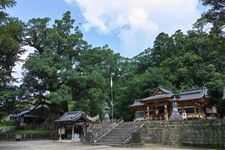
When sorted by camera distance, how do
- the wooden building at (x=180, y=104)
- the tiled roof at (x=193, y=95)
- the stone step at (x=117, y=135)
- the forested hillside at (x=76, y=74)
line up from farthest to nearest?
the forested hillside at (x=76, y=74)
the tiled roof at (x=193, y=95)
the wooden building at (x=180, y=104)
the stone step at (x=117, y=135)

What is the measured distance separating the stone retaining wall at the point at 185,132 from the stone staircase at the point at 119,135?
1326mm

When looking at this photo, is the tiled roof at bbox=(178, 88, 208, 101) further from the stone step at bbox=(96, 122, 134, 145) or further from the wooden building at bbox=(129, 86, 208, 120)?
the stone step at bbox=(96, 122, 134, 145)

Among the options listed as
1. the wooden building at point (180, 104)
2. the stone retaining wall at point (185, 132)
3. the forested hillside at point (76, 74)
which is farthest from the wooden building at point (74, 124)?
the stone retaining wall at point (185, 132)

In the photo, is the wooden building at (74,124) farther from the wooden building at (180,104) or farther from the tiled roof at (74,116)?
the wooden building at (180,104)

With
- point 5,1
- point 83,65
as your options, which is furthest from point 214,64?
point 5,1

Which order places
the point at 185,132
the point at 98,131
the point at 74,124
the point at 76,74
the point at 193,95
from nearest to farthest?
the point at 185,132 → the point at 98,131 → the point at 193,95 → the point at 74,124 → the point at 76,74

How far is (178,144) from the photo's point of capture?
26.4 m

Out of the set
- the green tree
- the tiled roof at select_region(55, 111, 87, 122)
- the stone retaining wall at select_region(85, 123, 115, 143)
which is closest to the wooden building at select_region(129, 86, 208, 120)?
the stone retaining wall at select_region(85, 123, 115, 143)

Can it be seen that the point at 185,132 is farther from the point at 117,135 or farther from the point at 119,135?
the point at 117,135

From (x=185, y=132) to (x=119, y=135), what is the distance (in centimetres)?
561

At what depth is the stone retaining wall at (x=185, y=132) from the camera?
23898 millimetres

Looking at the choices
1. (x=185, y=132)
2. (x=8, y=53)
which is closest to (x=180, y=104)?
(x=185, y=132)

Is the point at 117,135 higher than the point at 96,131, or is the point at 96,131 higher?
the point at 96,131

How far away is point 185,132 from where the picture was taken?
26.2m
